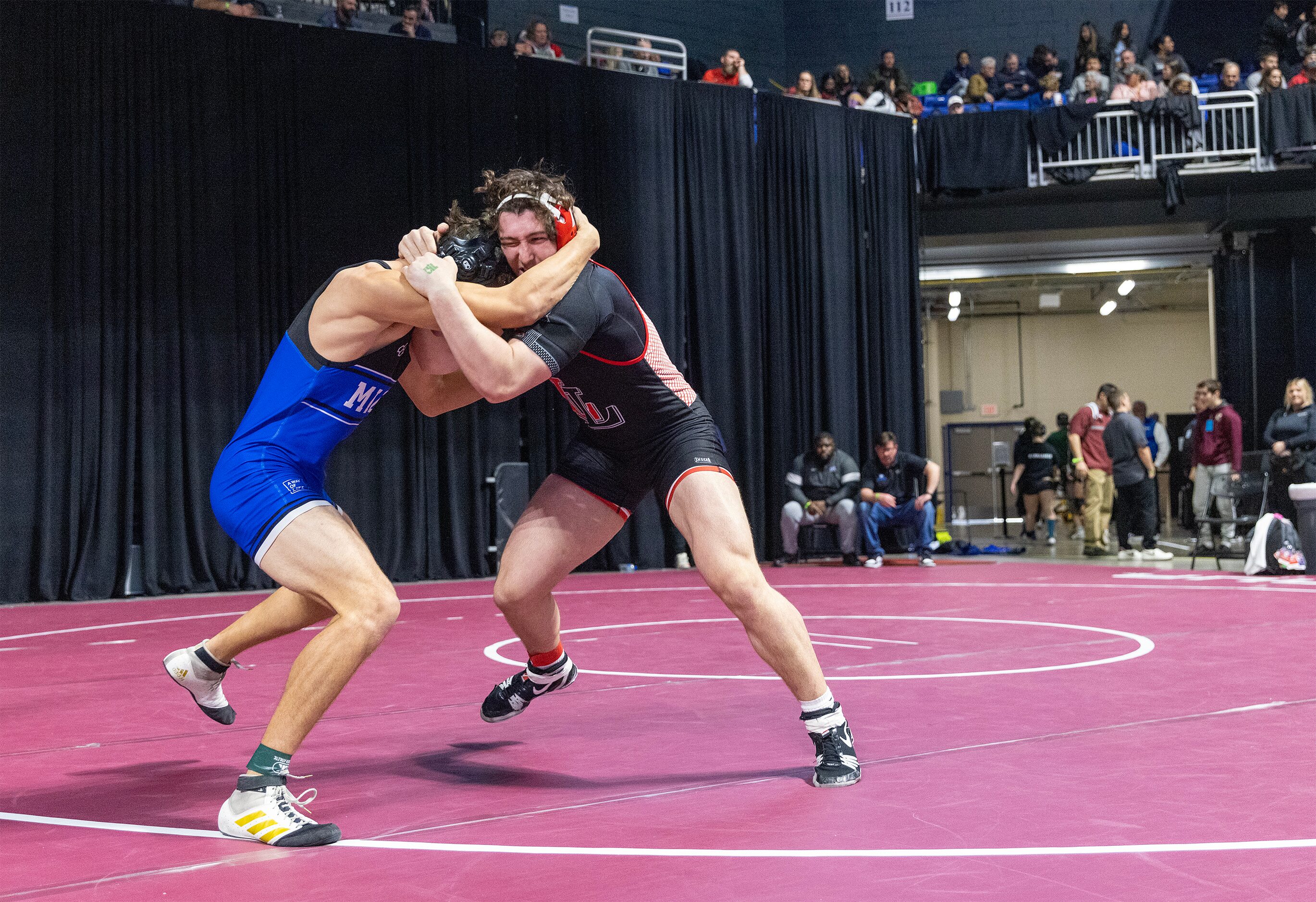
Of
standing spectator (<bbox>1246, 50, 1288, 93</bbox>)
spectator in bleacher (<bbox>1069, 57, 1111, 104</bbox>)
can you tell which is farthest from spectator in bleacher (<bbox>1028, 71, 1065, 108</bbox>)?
standing spectator (<bbox>1246, 50, 1288, 93</bbox>)

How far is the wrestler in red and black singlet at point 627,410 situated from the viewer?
3.34 meters

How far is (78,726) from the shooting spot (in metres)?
4.15

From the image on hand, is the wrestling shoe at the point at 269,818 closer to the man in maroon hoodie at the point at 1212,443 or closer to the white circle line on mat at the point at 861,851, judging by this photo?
the white circle line on mat at the point at 861,851

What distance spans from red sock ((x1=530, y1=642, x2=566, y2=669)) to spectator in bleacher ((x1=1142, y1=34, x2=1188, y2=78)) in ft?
43.4

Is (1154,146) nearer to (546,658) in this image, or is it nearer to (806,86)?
(806,86)

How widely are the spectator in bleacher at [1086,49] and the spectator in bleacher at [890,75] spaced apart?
215 cm

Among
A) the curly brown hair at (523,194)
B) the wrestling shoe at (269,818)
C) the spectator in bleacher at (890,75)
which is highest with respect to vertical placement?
the spectator in bleacher at (890,75)

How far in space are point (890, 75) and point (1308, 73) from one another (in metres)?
4.66

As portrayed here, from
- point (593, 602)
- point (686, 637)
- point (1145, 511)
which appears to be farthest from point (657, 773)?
point (1145, 511)

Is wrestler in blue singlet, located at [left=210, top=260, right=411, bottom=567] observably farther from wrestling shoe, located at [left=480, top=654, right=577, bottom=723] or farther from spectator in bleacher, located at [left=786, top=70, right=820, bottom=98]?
spectator in bleacher, located at [left=786, top=70, right=820, bottom=98]

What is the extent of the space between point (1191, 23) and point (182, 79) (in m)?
13.5

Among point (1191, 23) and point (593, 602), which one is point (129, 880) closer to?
point (593, 602)

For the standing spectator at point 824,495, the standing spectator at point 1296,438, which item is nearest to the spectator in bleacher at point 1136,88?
the standing spectator at point 1296,438

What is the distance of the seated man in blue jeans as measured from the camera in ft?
36.2
